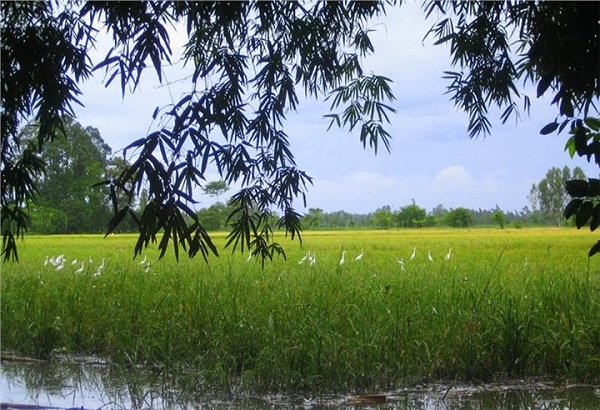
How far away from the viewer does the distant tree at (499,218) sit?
130 inches

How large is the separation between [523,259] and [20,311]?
2511 mm

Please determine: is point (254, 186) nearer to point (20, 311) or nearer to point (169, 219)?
point (169, 219)

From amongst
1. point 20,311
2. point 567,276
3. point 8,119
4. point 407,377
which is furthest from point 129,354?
point 567,276

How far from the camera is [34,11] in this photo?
1813mm

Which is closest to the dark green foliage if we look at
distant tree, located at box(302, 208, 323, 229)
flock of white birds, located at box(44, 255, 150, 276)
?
distant tree, located at box(302, 208, 323, 229)

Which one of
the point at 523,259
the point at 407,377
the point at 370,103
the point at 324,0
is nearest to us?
the point at 324,0

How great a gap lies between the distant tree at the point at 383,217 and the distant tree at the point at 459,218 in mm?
257

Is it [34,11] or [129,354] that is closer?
[34,11]

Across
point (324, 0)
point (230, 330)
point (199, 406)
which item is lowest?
point (199, 406)

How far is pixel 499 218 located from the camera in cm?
338

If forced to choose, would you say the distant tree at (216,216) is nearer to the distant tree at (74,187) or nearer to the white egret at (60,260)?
the distant tree at (74,187)

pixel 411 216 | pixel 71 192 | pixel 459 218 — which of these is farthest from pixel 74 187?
pixel 459 218

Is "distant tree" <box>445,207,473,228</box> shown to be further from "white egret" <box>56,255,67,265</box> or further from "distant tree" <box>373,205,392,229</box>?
"white egret" <box>56,255,67,265</box>

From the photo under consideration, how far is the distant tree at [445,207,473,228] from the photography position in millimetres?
3164
